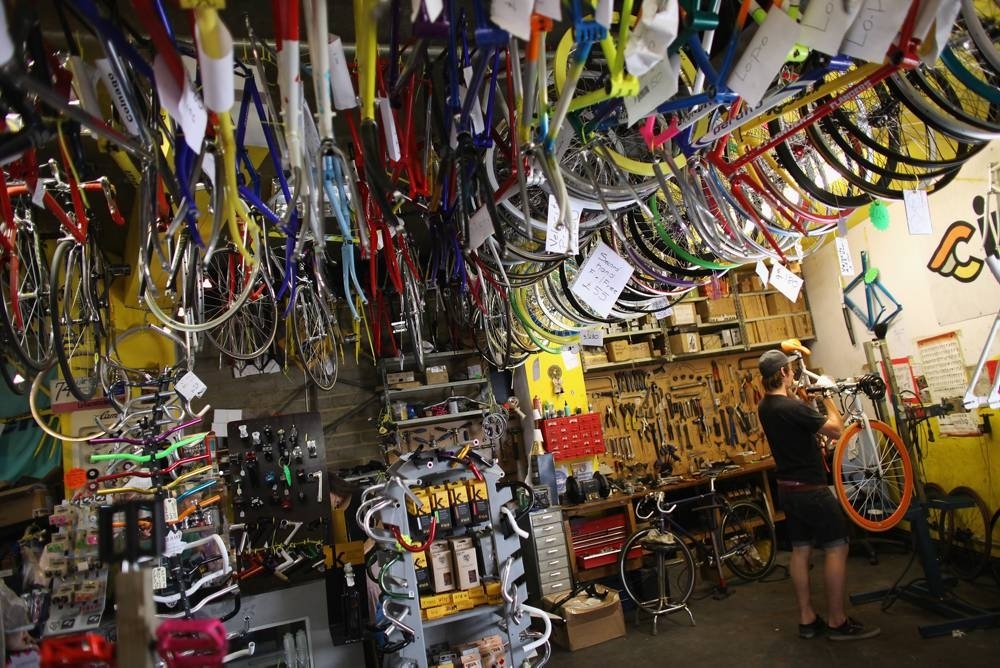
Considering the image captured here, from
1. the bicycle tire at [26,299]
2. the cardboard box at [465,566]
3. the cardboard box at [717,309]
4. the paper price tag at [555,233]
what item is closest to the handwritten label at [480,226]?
the paper price tag at [555,233]

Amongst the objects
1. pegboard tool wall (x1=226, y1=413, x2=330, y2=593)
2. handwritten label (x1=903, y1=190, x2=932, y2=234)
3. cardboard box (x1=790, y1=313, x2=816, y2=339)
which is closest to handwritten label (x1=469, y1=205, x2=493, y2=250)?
handwritten label (x1=903, y1=190, x2=932, y2=234)

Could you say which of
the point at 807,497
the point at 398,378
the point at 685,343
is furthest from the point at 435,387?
the point at 807,497

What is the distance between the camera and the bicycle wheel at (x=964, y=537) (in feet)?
14.8

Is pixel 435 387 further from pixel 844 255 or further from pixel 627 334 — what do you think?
pixel 844 255

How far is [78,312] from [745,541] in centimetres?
556

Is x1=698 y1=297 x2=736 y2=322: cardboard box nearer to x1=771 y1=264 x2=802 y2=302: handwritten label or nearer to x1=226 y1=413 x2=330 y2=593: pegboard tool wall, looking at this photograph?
x1=771 y1=264 x2=802 y2=302: handwritten label

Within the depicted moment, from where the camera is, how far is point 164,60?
1.35 m

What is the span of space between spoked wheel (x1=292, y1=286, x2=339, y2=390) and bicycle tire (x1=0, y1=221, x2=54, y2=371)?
121 centimetres

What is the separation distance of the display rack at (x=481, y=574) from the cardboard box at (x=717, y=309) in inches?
161

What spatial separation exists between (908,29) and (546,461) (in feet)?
14.5

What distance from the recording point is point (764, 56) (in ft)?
5.15

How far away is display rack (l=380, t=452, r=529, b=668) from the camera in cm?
323

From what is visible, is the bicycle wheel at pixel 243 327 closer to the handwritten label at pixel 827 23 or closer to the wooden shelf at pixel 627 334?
the handwritten label at pixel 827 23

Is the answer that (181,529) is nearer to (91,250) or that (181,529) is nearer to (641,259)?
(91,250)
